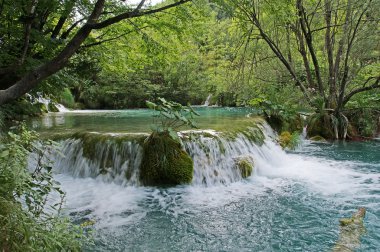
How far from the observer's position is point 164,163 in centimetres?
686

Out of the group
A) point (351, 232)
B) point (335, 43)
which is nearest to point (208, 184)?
point (351, 232)

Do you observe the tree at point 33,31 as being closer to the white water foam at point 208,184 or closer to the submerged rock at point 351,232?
the white water foam at point 208,184

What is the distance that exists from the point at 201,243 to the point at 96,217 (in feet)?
6.36

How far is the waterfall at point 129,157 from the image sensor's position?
716cm

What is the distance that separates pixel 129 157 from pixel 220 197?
2297 mm

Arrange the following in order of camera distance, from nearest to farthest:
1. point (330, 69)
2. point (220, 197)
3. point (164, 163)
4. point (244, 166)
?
1. point (220, 197)
2. point (164, 163)
3. point (244, 166)
4. point (330, 69)

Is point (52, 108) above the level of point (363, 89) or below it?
below

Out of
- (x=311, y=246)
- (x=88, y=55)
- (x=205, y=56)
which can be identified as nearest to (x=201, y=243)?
(x=311, y=246)

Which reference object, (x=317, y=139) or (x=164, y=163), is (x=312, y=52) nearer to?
(x=317, y=139)

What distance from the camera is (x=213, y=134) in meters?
8.21

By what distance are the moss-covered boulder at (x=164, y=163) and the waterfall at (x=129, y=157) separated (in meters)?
0.23

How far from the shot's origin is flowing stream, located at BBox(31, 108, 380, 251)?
4469 mm

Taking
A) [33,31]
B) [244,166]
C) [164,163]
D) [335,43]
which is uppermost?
[335,43]

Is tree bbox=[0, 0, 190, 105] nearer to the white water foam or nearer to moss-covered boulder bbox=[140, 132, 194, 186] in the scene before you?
the white water foam
